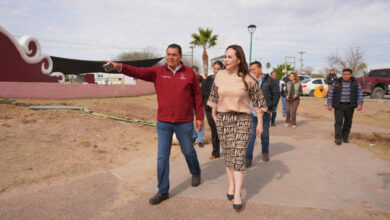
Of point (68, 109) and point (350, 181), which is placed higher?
point (68, 109)

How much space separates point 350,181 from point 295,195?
1.16 m

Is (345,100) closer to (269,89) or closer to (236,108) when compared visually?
(269,89)

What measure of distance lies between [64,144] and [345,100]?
6666mm

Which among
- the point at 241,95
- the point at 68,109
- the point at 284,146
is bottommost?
the point at 284,146

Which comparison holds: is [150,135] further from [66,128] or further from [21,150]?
[21,150]

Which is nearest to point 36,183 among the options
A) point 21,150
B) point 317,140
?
point 21,150

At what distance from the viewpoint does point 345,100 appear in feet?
20.7

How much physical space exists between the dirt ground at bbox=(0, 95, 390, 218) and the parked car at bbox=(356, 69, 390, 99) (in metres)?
12.5

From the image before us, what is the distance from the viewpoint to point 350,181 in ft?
12.6

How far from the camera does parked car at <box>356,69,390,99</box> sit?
17.3 meters

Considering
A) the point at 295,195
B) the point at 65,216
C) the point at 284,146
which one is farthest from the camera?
the point at 284,146

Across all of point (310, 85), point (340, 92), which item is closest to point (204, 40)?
point (310, 85)

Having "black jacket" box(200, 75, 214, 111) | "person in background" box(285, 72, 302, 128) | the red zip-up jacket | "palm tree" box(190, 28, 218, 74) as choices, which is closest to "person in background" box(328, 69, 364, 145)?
"person in background" box(285, 72, 302, 128)

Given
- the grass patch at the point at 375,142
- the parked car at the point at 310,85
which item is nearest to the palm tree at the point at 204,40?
the parked car at the point at 310,85
